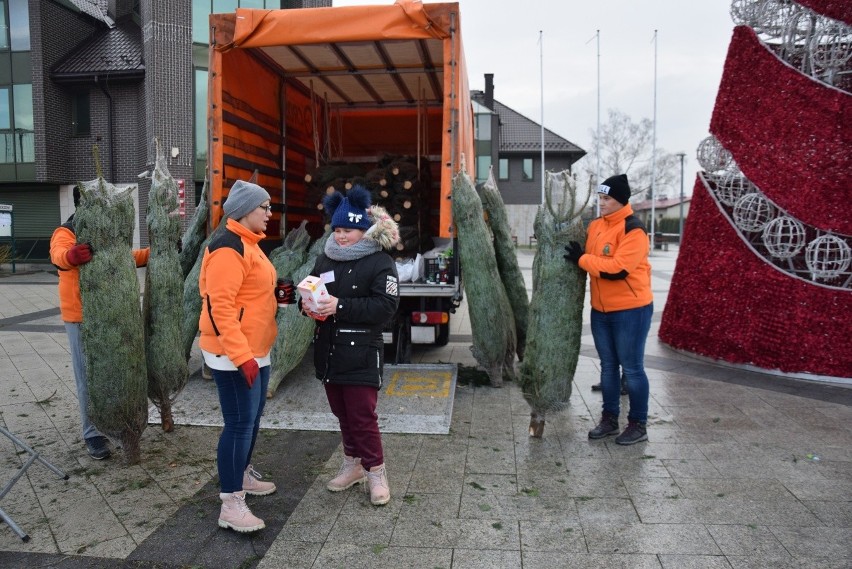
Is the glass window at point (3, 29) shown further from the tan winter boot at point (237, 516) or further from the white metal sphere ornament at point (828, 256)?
the white metal sphere ornament at point (828, 256)

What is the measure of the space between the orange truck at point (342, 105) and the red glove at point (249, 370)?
3.17m

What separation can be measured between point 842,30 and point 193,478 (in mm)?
6965

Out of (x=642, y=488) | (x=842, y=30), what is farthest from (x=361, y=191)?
(x=842, y=30)

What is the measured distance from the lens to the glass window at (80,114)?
71.7 feet

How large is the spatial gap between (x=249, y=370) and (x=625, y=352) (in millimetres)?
2685

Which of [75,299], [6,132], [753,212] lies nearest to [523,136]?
[6,132]

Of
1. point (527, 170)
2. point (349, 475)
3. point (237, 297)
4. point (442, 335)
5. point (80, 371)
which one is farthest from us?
point (527, 170)

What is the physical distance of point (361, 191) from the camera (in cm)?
359

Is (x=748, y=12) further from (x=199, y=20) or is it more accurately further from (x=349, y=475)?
(x=199, y=20)

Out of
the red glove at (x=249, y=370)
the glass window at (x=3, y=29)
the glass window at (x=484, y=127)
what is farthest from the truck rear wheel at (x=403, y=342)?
the glass window at (x=484, y=127)

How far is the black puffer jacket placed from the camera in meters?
3.56

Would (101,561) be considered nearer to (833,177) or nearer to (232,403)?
(232,403)

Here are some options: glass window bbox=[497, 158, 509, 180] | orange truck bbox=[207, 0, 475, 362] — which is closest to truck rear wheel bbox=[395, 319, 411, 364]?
orange truck bbox=[207, 0, 475, 362]

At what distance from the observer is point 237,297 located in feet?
10.9
